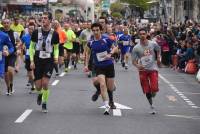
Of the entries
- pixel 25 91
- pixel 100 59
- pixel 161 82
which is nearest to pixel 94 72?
pixel 100 59

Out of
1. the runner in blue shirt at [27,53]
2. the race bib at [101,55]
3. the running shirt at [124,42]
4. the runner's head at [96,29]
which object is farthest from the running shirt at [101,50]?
the running shirt at [124,42]

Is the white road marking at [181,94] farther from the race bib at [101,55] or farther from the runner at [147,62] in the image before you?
the race bib at [101,55]

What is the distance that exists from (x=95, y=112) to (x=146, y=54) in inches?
65.6

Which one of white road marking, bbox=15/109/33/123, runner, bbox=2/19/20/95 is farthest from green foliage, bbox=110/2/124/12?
white road marking, bbox=15/109/33/123

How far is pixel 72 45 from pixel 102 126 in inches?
590

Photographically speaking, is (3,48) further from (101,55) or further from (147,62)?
(147,62)

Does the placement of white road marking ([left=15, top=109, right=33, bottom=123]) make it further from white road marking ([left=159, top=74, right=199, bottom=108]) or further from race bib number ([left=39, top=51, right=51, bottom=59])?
white road marking ([left=159, top=74, right=199, bottom=108])

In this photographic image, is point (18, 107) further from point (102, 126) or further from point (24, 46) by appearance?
point (24, 46)

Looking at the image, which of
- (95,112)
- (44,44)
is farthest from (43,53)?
(95,112)

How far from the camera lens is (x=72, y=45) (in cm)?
2783

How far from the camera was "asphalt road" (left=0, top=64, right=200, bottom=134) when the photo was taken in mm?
12695

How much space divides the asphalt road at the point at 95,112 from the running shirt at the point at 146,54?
42.3 inches

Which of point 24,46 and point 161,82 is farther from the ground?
point 24,46

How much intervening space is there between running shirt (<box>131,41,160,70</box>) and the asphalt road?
3.53 ft
